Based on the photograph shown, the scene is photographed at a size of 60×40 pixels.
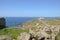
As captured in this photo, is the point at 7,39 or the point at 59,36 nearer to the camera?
the point at 7,39

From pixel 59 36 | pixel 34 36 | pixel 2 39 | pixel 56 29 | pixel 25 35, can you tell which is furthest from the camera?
pixel 56 29

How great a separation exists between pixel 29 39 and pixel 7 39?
356 inches

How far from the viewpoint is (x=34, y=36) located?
2081cm

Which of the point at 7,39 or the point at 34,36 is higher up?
the point at 7,39

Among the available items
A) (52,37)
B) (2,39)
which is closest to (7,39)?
(2,39)

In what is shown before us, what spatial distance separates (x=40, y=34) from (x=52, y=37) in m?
1.73

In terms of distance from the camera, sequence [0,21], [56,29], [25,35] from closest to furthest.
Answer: [25,35] < [56,29] < [0,21]

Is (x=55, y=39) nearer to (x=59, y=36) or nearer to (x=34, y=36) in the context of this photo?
(x=59, y=36)

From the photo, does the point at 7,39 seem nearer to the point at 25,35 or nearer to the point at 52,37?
the point at 25,35

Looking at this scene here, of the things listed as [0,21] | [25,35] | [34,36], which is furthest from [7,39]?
[0,21]

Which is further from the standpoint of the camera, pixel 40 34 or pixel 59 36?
pixel 59 36

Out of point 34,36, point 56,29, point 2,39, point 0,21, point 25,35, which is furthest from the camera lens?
point 0,21

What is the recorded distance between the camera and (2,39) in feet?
33.2

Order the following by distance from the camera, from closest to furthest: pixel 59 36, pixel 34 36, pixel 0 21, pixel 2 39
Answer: pixel 2 39, pixel 34 36, pixel 59 36, pixel 0 21
